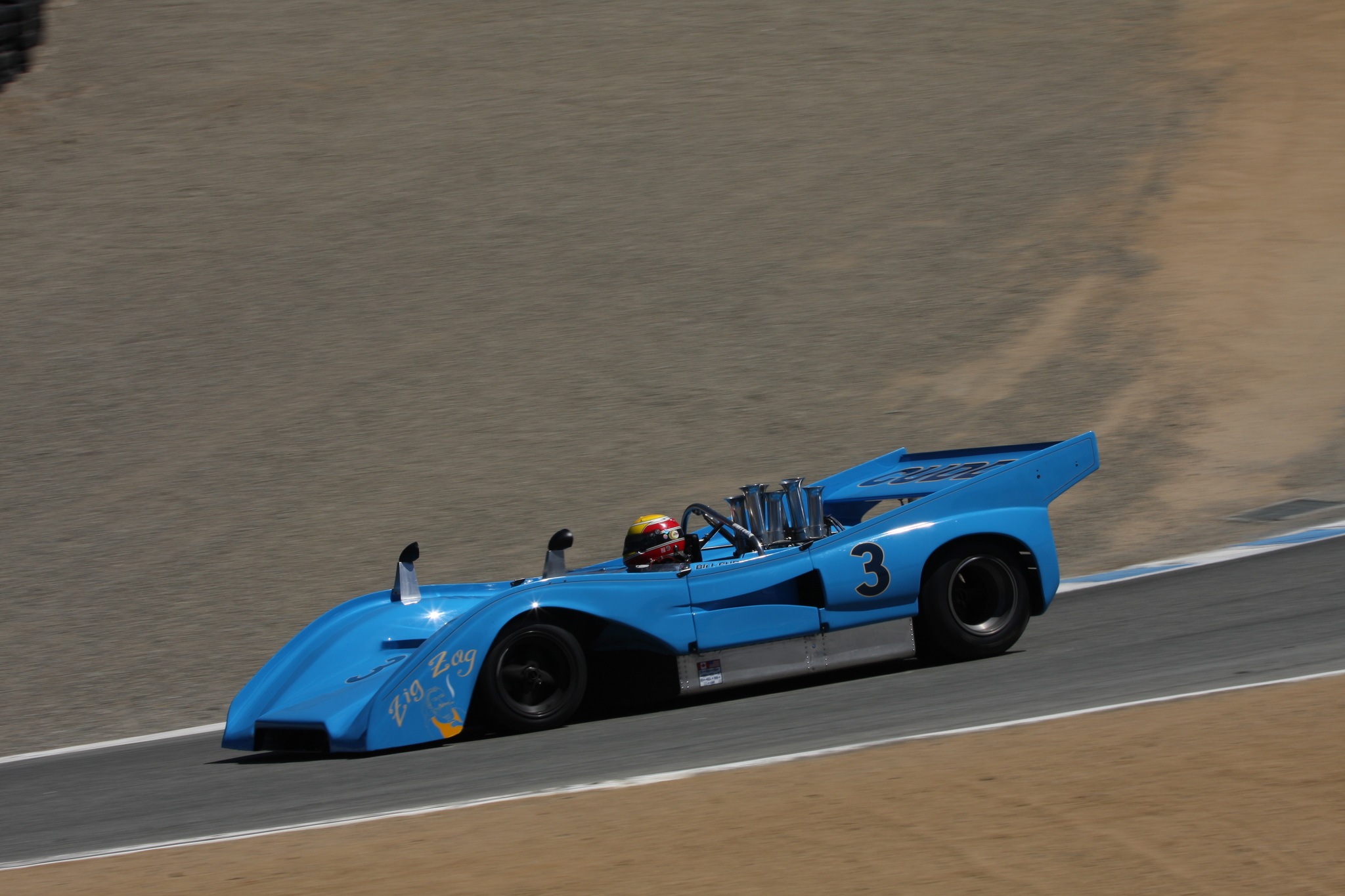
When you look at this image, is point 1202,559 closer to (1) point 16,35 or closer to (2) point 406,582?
(2) point 406,582

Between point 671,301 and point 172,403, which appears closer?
point 172,403

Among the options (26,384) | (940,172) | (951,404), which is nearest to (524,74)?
(940,172)

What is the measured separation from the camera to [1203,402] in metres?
12.9

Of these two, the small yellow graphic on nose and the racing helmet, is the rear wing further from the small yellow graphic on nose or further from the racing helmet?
the small yellow graphic on nose

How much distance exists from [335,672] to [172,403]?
9096 millimetres

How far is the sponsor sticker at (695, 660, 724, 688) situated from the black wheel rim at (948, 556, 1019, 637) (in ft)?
4.11

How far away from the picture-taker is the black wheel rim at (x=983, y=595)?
704cm

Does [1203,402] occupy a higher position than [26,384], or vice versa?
[26,384]

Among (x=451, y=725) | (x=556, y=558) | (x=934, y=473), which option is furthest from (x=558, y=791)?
(x=934, y=473)

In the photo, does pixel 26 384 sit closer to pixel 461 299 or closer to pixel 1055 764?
pixel 461 299

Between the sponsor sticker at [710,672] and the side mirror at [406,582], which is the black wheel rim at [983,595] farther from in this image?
the side mirror at [406,582]

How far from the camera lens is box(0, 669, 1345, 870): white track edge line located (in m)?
5.05

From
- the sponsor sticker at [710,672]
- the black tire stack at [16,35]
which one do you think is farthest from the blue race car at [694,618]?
the black tire stack at [16,35]

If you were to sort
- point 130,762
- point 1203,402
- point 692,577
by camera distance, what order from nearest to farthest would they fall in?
point 692,577
point 130,762
point 1203,402
